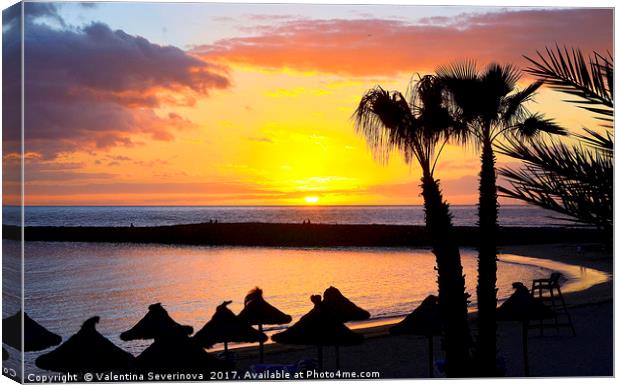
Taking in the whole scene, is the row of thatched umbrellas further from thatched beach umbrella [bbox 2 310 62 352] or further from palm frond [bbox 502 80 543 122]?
palm frond [bbox 502 80 543 122]

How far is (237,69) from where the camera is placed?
40.7 ft

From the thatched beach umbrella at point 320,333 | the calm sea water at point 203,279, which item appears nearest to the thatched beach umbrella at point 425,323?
the thatched beach umbrella at point 320,333

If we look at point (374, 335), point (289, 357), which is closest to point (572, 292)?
point (374, 335)

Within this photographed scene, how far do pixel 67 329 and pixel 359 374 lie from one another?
10.2 m

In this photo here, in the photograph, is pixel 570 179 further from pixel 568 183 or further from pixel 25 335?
pixel 25 335

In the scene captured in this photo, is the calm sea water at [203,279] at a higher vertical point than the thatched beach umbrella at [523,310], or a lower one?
lower

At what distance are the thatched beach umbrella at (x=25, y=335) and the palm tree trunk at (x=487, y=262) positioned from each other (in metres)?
5.72

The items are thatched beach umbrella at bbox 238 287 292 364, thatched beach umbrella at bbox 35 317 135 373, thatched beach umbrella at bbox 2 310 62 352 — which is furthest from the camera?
thatched beach umbrella at bbox 238 287 292 364

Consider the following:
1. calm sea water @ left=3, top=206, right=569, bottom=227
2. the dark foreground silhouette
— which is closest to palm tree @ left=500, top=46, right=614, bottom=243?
the dark foreground silhouette

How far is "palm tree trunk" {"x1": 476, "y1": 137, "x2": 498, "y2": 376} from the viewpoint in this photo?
455 inches

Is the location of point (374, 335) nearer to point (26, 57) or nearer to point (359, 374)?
point (359, 374)

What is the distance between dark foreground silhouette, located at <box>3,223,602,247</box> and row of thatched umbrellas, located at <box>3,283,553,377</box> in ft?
150

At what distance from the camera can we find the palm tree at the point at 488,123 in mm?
11375

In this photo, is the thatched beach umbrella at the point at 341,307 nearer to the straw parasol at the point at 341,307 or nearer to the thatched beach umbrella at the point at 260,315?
the straw parasol at the point at 341,307
